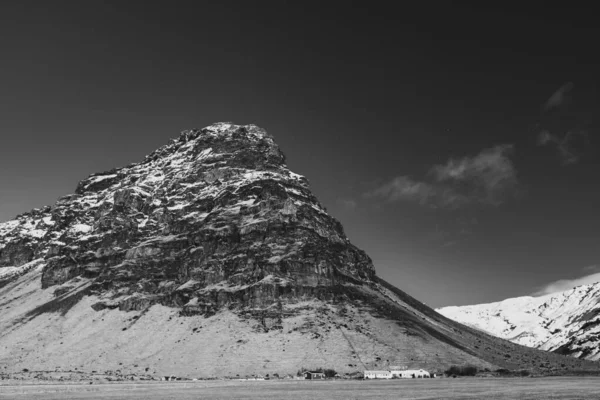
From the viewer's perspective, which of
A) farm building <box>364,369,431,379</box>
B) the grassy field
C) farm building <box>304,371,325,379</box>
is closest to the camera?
the grassy field

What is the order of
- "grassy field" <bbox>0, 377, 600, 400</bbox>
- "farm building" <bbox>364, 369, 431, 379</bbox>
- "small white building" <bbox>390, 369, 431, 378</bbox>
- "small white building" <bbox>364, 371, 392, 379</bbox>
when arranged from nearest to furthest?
"grassy field" <bbox>0, 377, 600, 400</bbox>
"small white building" <bbox>364, 371, 392, 379</bbox>
"farm building" <bbox>364, 369, 431, 379</bbox>
"small white building" <bbox>390, 369, 431, 378</bbox>

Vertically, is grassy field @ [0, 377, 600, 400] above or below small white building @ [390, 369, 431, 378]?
above

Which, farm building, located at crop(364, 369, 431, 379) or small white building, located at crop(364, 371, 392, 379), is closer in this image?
small white building, located at crop(364, 371, 392, 379)

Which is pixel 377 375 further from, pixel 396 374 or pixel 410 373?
pixel 410 373

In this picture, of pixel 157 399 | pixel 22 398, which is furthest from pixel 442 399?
pixel 22 398

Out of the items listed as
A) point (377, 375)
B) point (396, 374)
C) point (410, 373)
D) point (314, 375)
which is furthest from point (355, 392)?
point (410, 373)

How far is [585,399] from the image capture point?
79875 millimetres

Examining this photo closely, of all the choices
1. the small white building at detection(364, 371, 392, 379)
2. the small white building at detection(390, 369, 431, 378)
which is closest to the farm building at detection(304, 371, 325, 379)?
the small white building at detection(364, 371, 392, 379)

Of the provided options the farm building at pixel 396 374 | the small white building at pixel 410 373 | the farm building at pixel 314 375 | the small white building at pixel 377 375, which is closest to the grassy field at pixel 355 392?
the small white building at pixel 377 375

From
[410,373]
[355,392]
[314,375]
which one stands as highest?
[355,392]

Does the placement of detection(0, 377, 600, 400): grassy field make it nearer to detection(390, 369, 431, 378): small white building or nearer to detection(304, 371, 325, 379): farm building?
detection(390, 369, 431, 378): small white building

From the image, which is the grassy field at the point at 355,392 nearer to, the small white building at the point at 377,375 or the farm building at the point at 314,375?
the small white building at the point at 377,375

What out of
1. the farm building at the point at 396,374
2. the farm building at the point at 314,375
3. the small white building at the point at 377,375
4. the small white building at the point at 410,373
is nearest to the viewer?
the small white building at the point at 377,375

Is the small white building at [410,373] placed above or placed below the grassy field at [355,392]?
below
